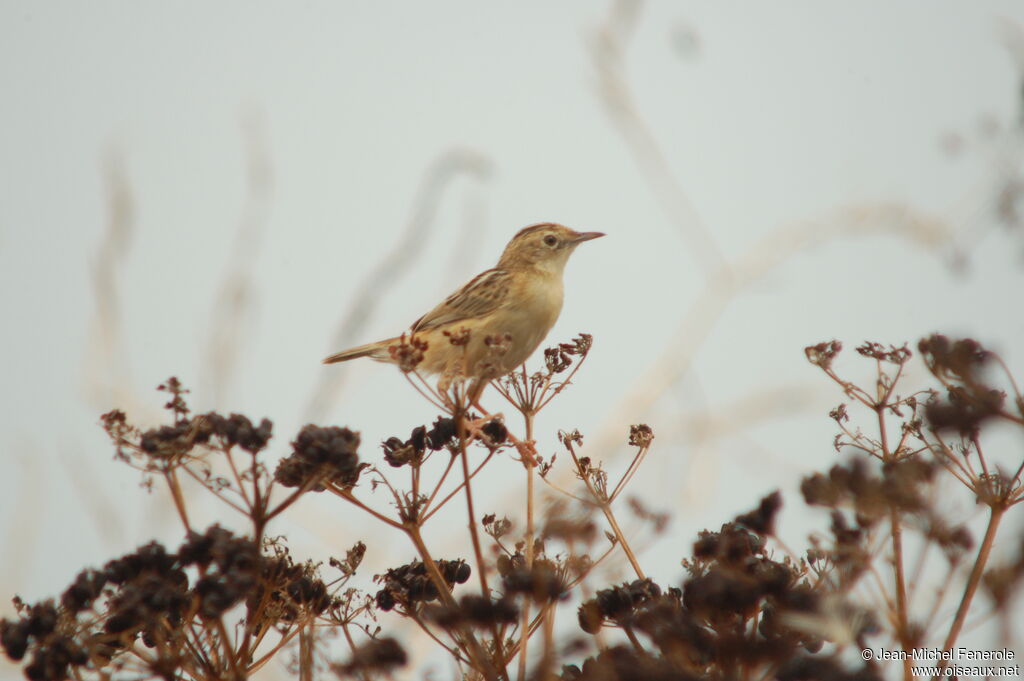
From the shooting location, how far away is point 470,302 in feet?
19.5

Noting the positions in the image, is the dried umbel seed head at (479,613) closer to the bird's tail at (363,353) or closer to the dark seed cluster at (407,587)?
the dark seed cluster at (407,587)

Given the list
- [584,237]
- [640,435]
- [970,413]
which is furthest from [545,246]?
[970,413]

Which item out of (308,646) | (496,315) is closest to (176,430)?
(308,646)

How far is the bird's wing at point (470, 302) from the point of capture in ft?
19.3

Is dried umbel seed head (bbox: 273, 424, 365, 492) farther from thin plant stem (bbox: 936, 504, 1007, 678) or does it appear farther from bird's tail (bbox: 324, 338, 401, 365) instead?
bird's tail (bbox: 324, 338, 401, 365)

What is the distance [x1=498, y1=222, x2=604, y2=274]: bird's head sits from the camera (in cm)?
637

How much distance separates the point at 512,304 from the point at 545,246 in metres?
0.78

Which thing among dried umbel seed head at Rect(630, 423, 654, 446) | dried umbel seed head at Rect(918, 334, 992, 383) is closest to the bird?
dried umbel seed head at Rect(630, 423, 654, 446)

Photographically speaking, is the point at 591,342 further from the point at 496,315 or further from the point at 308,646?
the point at 496,315

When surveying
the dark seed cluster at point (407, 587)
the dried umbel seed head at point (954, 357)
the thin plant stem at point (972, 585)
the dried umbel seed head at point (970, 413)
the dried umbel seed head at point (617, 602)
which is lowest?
the thin plant stem at point (972, 585)

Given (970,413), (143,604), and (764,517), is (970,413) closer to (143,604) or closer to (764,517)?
(764,517)

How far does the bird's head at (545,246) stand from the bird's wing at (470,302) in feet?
0.91

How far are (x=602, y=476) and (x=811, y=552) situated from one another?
0.62m

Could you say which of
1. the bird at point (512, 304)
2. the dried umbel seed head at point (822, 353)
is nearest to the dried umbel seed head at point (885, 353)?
the dried umbel seed head at point (822, 353)
